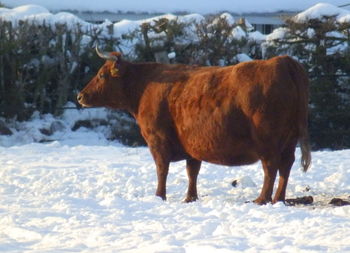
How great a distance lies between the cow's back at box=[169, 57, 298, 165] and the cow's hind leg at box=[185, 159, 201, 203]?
431 millimetres

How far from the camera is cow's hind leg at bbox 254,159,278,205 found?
10875 millimetres

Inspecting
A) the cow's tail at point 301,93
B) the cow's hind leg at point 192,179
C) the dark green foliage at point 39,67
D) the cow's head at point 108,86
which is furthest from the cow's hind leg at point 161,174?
the dark green foliage at point 39,67

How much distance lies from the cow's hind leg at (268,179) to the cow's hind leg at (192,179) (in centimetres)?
103

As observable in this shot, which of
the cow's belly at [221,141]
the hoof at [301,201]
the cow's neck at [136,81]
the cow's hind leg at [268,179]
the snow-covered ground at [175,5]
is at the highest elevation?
the cow's neck at [136,81]

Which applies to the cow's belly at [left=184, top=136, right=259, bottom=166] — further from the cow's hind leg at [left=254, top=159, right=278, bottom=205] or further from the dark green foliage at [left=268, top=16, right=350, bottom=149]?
the dark green foliage at [left=268, top=16, right=350, bottom=149]

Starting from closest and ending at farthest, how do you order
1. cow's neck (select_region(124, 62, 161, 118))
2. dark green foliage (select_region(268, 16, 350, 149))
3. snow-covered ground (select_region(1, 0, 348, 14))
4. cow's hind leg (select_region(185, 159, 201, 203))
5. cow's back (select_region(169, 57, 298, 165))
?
1. cow's back (select_region(169, 57, 298, 165))
2. cow's hind leg (select_region(185, 159, 201, 203))
3. cow's neck (select_region(124, 62, 161, 118))
4. dark green foliage (select_region(268, 16, 350, 149))
5. snow-covered ground (select_region(1, 0, 348, 14))

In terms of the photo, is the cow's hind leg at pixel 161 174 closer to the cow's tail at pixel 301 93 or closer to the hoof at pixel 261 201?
the hoof at pixel 261 201

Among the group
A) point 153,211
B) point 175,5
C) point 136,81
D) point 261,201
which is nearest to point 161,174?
point 136,81

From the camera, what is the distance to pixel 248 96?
1070 cm

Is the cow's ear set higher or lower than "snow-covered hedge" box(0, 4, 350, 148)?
higher

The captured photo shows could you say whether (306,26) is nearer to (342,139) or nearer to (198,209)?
(342,139)

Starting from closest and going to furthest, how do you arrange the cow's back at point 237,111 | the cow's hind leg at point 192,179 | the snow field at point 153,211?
the snow field at point 153,211 → the cow's back at point 237,111 → the cow's hind leg at point 192,179

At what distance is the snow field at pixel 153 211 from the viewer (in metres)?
8.04

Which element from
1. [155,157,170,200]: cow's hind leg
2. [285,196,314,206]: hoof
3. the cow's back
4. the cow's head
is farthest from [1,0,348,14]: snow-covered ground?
[285,196,314,206]: hoof
